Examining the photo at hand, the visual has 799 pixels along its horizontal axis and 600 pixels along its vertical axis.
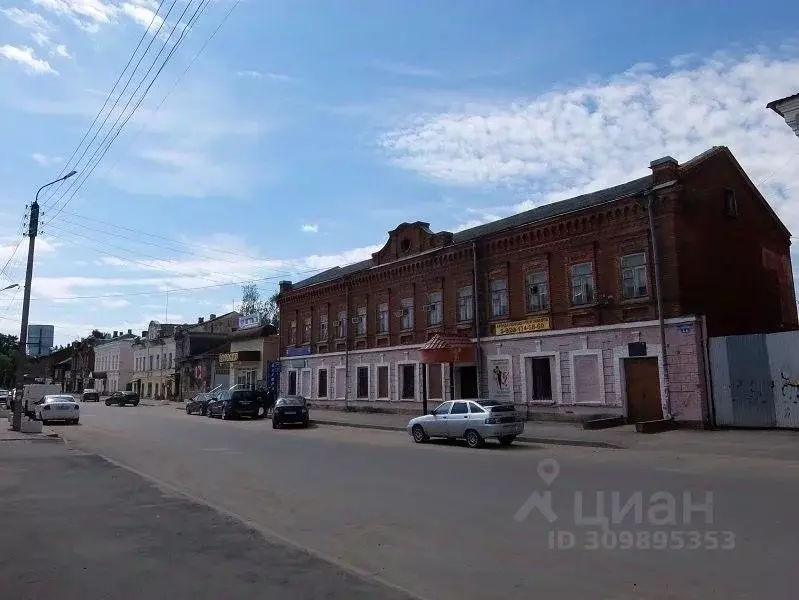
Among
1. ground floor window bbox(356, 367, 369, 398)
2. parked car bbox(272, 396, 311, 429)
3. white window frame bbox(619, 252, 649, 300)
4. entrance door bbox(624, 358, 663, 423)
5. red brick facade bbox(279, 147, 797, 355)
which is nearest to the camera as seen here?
entrance door bbox(624, 358, 663, 423)

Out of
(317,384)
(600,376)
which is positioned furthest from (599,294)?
(317,384)

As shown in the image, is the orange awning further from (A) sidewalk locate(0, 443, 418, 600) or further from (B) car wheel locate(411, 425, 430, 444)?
(A) sidewalk locate(0, 443, 418, 600)

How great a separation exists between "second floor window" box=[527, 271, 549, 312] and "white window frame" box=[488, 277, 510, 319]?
134 centimetres

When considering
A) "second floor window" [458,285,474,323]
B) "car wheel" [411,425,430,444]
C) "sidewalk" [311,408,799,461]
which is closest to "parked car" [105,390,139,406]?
"second floor window" [458,285,474,323]

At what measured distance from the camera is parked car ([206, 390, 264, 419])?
123 feet

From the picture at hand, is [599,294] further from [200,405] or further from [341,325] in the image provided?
[200,405]

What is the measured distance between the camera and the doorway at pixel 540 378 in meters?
28.1

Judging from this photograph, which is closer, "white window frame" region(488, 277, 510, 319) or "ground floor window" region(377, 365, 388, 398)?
"white window frame" region(488, 277, 510, 319)

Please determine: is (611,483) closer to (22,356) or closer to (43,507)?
(43,507)

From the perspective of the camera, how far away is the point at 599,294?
85.8 feet

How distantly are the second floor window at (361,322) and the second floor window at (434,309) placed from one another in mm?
6387

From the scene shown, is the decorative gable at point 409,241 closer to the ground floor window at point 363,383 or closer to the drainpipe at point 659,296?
the ground floor window at point 363,383

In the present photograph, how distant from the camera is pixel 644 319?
24453 millimetres

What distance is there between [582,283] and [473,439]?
1024 cm
